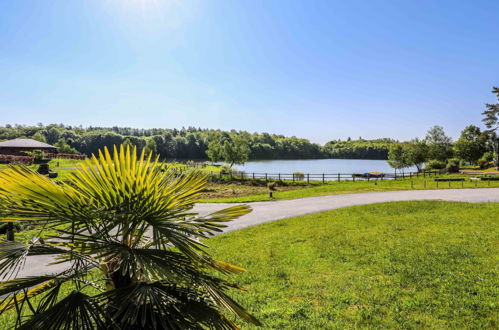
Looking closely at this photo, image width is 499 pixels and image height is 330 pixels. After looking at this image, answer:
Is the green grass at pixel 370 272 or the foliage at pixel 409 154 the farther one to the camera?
the foliage at pixel 409 154

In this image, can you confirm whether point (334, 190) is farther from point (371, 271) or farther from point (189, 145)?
point (189, 145)

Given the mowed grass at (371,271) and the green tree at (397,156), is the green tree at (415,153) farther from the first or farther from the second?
the mowed grass at (371,271)

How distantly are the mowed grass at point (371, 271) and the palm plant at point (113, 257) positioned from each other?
3051 millimetres

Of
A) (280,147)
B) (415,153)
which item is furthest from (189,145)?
(415,153)

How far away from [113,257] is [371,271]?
6.10 metres

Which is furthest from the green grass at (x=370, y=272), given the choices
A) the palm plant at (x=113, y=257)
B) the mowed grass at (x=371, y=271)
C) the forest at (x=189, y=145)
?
the forest at (x=189, y=145)

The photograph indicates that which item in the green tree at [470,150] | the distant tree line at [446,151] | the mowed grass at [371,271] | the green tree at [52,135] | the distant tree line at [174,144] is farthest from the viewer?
the green tree at [52,135]

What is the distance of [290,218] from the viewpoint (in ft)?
40.9

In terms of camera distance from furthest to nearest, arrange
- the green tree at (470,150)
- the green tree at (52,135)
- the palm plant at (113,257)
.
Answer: the green tree at (52,135), the green tree at (470,150), the palm plant at (113,257)

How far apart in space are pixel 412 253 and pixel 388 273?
5.56 feet

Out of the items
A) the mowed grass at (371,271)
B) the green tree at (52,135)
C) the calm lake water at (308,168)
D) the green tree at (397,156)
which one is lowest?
the mowed grass at (371,271)

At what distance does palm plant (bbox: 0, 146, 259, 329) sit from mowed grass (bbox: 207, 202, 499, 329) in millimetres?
3051

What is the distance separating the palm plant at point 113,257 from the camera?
1.54 meters

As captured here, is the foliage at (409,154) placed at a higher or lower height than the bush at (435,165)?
higher
